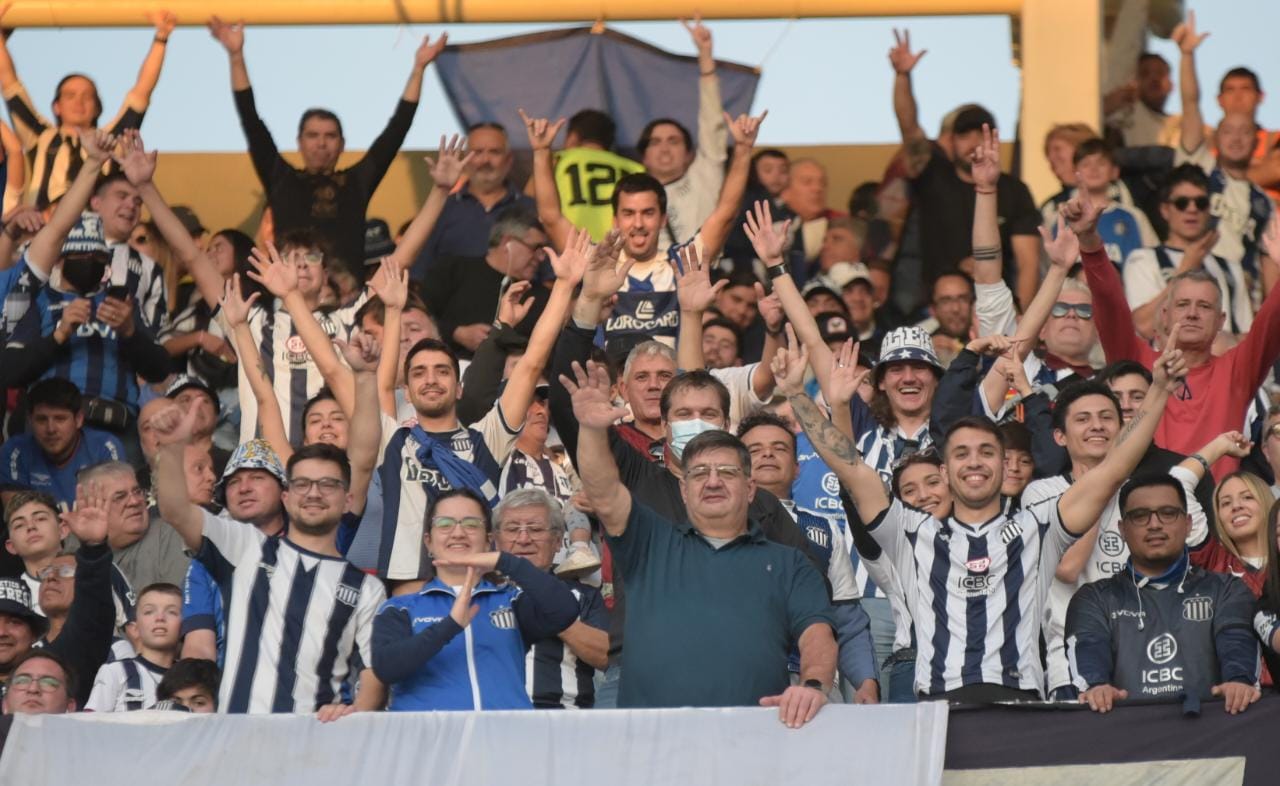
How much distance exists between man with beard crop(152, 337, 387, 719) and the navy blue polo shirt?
1021 millimetres

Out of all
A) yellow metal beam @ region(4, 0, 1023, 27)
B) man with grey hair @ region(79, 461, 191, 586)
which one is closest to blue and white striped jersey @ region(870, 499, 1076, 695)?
man with grey hair @ region(79, 461, 191, 586)

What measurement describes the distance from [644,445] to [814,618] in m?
1.98

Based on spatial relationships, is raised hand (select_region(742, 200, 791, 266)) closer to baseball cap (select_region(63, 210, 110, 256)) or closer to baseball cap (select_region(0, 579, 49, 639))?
baseball cap (select_region(0, 579, 49, 639))

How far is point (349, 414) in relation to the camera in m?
10.5

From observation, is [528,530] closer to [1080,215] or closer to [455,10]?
[1080,215]

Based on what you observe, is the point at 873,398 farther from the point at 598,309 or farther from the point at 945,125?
the point at 945,125

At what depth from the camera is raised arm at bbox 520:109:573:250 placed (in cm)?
1192

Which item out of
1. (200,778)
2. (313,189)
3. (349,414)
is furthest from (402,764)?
(313,189)

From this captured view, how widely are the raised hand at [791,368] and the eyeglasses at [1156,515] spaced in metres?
1.24

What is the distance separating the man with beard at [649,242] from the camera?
11.4 m

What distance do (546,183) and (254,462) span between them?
331 cm

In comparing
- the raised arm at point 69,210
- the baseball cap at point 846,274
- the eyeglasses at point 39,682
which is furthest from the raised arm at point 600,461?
the baseball cap at point 846,274

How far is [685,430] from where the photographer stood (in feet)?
28.6

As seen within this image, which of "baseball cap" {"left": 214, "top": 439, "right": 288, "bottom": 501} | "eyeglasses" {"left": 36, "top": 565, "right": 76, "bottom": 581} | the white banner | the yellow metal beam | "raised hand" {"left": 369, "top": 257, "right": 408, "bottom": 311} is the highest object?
the yellow metal beam
